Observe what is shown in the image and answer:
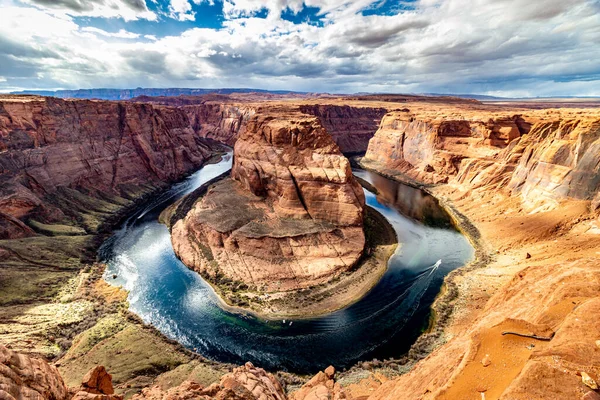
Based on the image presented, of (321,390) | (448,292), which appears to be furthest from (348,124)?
(321,390)

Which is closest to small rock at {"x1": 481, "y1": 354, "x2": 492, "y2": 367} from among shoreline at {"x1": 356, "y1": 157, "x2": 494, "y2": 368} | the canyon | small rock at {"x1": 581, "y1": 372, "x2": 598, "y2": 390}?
the canyon

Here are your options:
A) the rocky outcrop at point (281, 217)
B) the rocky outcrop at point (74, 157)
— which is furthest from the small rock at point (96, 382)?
the rocky outcrop at point (74, 157)

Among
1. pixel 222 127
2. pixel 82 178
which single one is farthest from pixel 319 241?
pixel 222 127

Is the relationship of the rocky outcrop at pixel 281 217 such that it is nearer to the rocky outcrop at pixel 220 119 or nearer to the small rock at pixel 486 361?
the small rock at pixel 486 361

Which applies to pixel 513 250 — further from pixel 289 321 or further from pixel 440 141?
pixel 440 141

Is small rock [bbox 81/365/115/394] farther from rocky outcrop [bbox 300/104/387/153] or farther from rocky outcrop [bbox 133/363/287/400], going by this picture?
rocky outcrop [bbox 300/104/387/153]

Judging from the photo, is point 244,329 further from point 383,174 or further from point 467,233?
point 383,174
